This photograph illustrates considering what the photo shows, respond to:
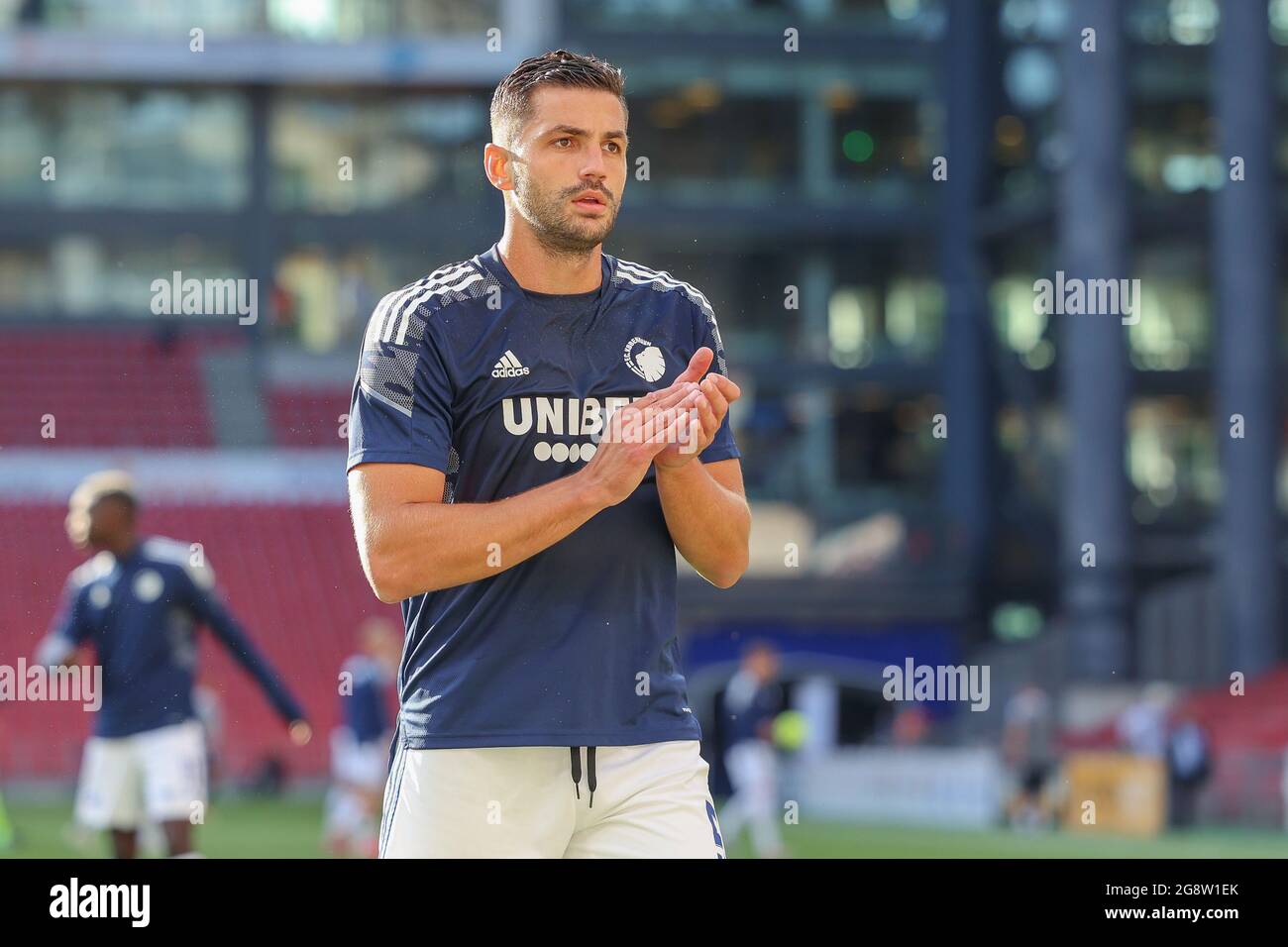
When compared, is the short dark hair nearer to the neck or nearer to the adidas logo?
the neck

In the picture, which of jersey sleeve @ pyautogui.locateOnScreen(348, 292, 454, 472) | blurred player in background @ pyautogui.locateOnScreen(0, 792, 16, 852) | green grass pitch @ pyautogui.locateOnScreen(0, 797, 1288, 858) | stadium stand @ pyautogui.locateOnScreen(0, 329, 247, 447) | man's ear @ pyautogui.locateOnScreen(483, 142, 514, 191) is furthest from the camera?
stadium stand @ pyautogui.locateOnScreen(0, 329, 247, 447)

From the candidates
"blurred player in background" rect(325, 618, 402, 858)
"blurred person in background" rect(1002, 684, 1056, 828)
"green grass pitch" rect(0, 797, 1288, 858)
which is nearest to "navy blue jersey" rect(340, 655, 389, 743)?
"blurred player in background" rect(325, 618, 402, 858)

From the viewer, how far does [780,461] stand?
30891mm

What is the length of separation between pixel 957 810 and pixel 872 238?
12877 millimetres

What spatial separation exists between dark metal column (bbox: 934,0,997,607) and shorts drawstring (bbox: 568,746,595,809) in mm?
28591

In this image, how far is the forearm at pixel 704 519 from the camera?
11.3ft

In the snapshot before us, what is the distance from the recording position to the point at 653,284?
374cm

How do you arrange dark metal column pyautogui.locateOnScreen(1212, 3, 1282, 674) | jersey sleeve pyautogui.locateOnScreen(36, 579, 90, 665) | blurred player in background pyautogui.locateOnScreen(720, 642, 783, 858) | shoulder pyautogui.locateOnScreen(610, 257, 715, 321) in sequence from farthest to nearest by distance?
dark metal column pyautogui.locateOnScreen(1212, 3, 1282, 674)
blurred player in background pyautogui.locateOnScreen(720, 642, 783, 858)
jersey sleeve pyautogui.locateOnScreen(36, 579, 90, 665)
shoulder pyautogui.locateOnScreen(610, 257, 715, 321)

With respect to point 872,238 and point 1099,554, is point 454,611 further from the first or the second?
point 872,238

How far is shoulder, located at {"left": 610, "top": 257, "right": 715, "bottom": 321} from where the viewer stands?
12.2 feet

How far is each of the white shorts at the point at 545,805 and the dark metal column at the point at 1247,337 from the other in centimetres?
2442
